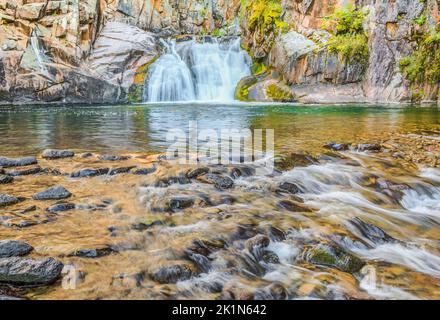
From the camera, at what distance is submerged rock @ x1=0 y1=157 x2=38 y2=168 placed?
20.8 feet

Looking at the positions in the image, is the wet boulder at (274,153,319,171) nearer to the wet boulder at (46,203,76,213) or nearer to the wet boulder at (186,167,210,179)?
the wet boulder at (186,167,210,179)

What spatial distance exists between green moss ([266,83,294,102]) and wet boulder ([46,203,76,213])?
70.8 ft

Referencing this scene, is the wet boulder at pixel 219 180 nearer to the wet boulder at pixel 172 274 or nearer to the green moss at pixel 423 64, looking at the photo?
the wet boulder at pixel 172 274

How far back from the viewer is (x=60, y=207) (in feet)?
14.6

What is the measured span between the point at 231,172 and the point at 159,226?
2.20 metres

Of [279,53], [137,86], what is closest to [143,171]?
[137,86]

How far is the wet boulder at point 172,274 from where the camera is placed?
3098 millimetres

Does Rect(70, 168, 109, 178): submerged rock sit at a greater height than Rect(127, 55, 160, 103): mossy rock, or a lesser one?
lesser

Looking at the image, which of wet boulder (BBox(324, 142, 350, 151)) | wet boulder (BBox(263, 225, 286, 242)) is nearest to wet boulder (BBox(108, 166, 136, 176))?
wet boulder (BBox(263, 225, 286, 242))

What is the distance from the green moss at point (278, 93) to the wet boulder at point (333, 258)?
21868 millimetres

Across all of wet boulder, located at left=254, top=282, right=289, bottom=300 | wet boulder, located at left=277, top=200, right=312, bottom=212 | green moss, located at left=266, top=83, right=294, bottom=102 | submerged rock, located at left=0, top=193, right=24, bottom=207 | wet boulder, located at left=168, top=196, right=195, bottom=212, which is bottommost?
wet boulder, located at left=254, top=282, right=289, bottom=300

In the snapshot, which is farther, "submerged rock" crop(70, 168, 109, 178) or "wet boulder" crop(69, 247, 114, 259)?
"submerged rock" crop(70, 168, 109, 178)

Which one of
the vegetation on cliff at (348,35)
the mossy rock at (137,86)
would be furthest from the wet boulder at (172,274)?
the mossy rock at (137,86)

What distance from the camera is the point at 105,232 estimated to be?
3877 mm
